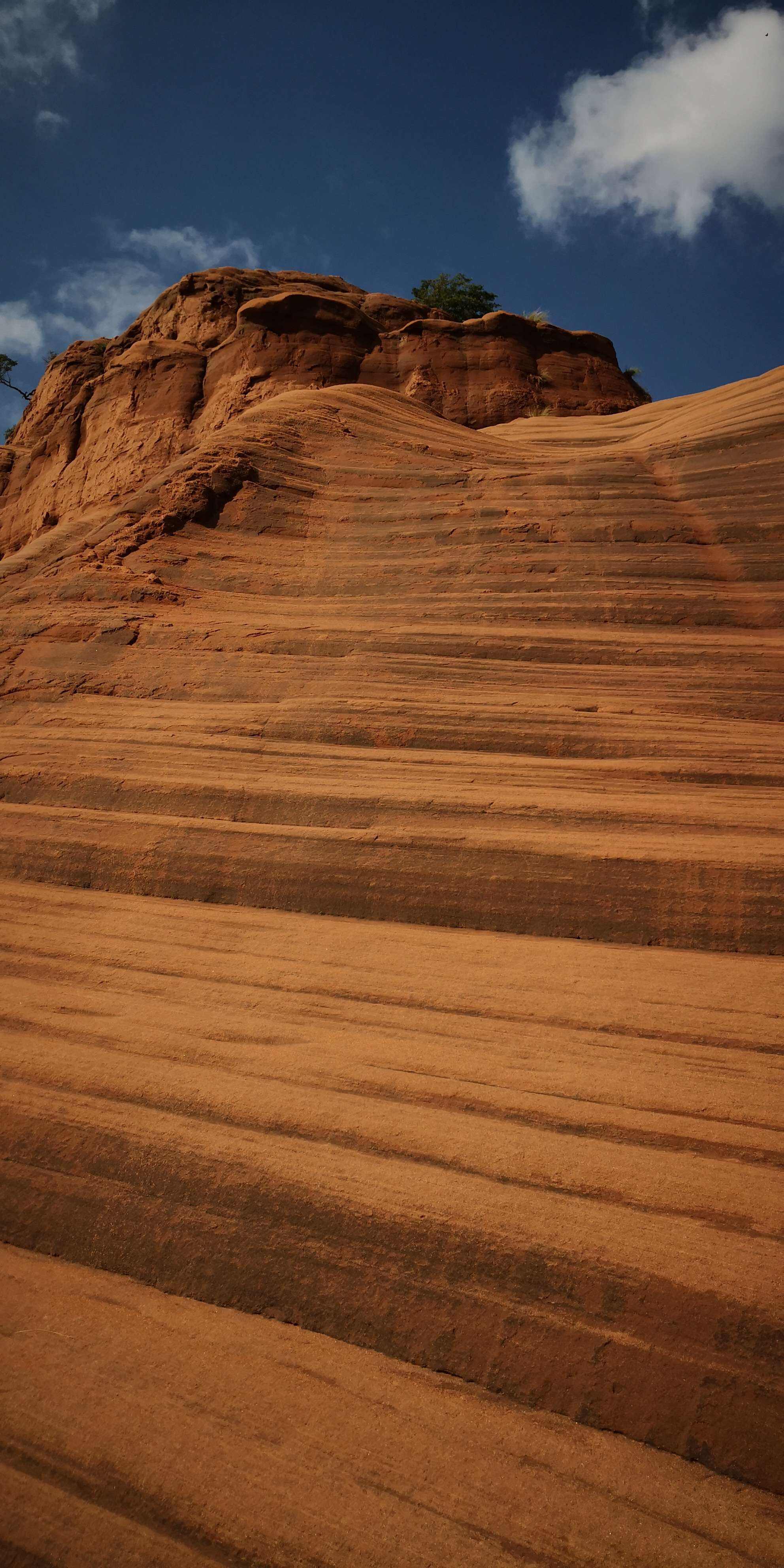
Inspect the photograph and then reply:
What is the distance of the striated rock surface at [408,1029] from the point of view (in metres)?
1.65

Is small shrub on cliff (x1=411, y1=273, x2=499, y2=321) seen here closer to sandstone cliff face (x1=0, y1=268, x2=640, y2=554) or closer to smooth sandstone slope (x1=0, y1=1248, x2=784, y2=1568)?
sandstone cliff face (x1=0, y1=268, x2=640, y2=554)

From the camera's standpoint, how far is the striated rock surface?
1.65 meters

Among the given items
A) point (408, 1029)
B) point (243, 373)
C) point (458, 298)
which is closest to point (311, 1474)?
point (408, 1029)

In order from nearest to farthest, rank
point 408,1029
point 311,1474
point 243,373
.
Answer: point 311,1474, point 408,1029, point 243,373

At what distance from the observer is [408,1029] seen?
264 cm

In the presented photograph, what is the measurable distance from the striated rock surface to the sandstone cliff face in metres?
9.43

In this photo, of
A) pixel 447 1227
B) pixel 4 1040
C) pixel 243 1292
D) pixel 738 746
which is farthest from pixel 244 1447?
pixel 738 746

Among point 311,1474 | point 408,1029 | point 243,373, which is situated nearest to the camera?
point 311,1474

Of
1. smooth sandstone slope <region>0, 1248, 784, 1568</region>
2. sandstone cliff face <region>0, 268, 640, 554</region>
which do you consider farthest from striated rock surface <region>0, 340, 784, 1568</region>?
sandstone cliff face <region>0, 268, 640, 554</region>

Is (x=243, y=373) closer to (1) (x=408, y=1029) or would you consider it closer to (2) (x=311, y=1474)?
(1) (x=408, y=1029)

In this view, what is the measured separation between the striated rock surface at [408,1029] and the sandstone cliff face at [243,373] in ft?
30.9

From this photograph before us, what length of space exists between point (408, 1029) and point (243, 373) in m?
14.0

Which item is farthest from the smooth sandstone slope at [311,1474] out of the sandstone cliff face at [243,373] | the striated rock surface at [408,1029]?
the sandstone cliff face at [243,373]

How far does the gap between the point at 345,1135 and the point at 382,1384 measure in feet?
2.00
